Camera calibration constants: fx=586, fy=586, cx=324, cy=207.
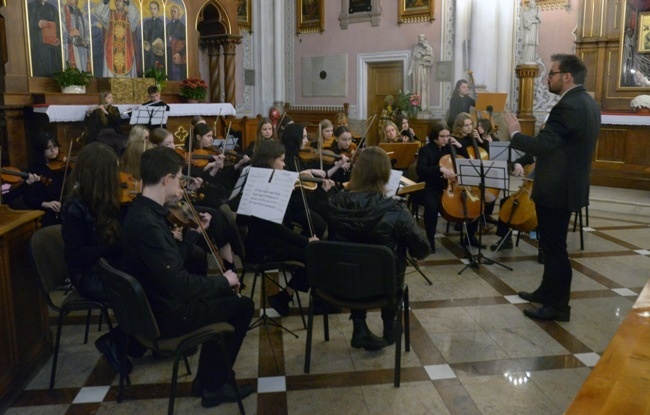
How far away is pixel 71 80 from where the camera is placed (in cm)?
997

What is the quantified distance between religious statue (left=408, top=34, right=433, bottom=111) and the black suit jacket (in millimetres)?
8934

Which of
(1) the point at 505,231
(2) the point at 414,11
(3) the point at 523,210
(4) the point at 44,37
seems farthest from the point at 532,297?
(2) the point at 414,11

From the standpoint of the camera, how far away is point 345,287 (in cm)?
327

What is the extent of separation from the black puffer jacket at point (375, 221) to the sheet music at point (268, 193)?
0.34 metres

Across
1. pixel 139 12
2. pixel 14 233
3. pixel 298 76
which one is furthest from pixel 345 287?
pixel 298 76

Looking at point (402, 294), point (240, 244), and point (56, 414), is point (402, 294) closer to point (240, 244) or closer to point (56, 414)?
point (240, 244)

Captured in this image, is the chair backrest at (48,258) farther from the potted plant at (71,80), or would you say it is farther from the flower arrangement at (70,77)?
the flower arrangement at (70,77)

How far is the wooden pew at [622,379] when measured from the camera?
182cm

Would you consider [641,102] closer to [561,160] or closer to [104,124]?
[561,160]

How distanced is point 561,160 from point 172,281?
2.83m

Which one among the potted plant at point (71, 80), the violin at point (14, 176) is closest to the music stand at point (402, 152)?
the violin at point (14, 176)

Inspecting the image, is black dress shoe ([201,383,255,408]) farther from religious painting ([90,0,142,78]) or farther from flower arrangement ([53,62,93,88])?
religious painting ([90,0,142,78])

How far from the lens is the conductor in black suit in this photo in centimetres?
402

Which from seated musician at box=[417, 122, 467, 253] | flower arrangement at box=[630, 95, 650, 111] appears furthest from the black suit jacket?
flower arrangement at box=[630, 95, 650, 111]
